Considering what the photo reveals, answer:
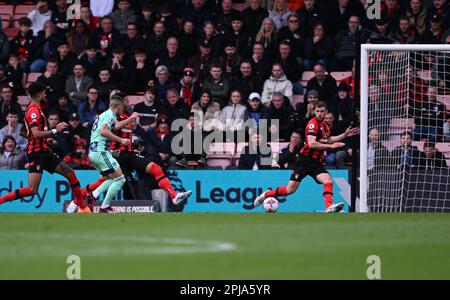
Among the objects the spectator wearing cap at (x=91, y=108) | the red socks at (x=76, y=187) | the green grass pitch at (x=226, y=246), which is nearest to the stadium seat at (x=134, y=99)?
the spectator wearing cap at (x=91, y=108)

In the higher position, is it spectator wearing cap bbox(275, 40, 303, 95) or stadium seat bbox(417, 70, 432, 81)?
spectator wearing cap bbox(275, 40, 303, 95)

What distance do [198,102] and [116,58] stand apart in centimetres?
233

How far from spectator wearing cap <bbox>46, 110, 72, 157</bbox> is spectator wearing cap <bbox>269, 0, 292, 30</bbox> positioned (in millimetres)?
4953

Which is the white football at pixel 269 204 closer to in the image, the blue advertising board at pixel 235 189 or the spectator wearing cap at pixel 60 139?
the blue advertising board at pixel 235 189

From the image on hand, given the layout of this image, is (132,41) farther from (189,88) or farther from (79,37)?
(189,88)

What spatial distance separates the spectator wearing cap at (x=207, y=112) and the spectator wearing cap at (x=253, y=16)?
2191 millimetres

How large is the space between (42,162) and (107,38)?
7.01m

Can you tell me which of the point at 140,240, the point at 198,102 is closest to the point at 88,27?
the point at 198,102

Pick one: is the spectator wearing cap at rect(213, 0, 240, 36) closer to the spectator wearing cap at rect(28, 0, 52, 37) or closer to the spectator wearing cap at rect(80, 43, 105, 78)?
the spectator wearing cap at rect(80, 43, 105, 78)

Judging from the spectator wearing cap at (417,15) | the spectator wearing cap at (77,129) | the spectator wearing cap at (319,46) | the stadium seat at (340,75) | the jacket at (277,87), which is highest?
the spectator wearing cap at (417,15)

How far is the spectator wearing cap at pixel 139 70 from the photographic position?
877 inches

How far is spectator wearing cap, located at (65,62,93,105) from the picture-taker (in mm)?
22297

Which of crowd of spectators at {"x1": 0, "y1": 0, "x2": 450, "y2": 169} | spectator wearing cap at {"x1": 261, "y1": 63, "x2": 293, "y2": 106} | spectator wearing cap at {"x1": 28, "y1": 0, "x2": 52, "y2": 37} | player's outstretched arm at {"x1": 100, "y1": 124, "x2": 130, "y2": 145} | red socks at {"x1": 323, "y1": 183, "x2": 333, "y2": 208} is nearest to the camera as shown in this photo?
player's outstretched arm at {"x1": 100, "y1": 124, "x2": 130, "y2": 145}

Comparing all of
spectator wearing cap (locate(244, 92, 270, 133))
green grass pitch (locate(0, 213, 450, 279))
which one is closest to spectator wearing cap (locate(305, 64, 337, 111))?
spectator wearing cap (locate(244, 92, 270, 133))
